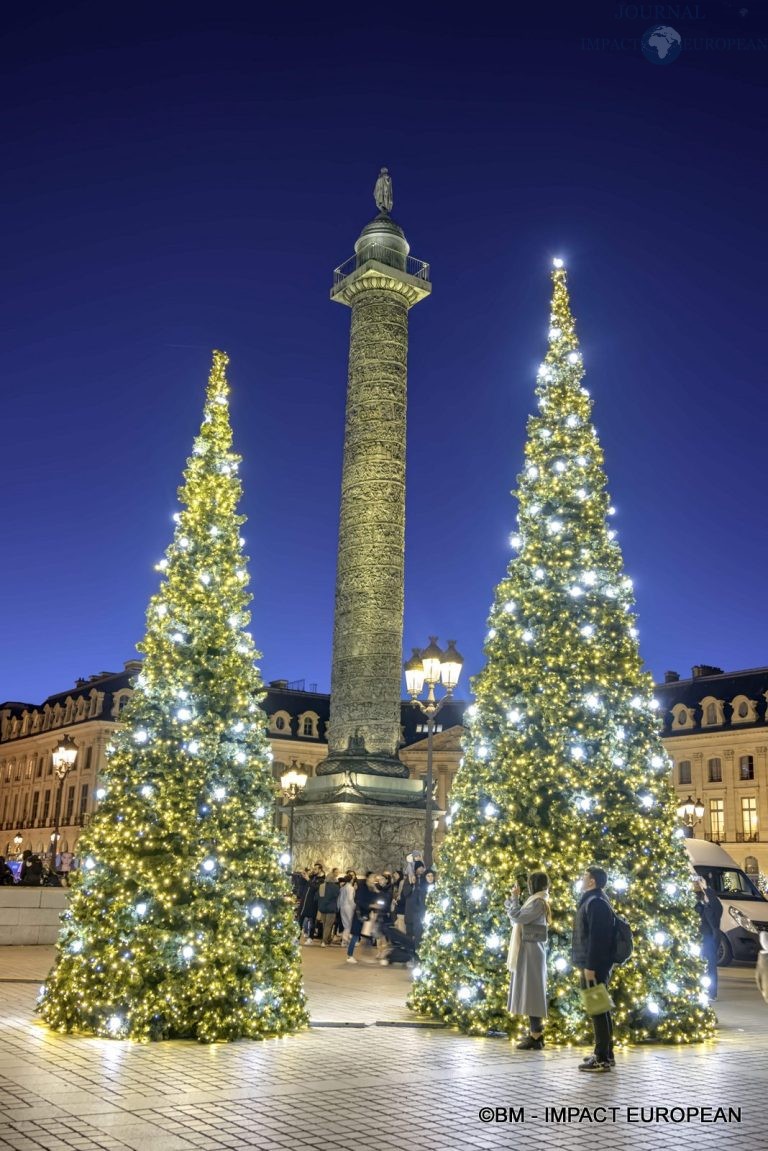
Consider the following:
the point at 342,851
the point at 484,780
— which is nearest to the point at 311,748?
the point at 342,851

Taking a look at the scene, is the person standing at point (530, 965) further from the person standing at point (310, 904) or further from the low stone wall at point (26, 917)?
the person standing at point (310, 904)

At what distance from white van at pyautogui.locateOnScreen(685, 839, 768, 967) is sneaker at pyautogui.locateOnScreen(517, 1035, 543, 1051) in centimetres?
1221

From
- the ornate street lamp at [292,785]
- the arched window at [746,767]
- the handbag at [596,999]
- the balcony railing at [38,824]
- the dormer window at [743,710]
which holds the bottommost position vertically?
the handbag at [596,999]

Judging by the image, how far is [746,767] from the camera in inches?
2464

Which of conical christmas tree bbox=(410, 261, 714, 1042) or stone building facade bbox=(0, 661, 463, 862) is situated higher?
stone building facade bbox=(0, 661, 463, 862)

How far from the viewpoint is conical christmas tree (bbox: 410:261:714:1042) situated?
432 inches

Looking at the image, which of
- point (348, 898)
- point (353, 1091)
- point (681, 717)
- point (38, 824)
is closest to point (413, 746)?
point (681, 717)

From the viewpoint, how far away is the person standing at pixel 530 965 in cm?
1032

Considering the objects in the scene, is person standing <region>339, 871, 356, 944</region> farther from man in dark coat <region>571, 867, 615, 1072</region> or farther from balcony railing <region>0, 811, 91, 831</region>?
balcony railing <region>0, 811, 91, 831</region>

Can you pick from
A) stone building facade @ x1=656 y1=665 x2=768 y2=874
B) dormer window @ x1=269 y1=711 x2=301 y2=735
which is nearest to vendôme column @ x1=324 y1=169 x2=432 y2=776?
stone building facade @ x1=656 y1=665 x2=768 y2=874

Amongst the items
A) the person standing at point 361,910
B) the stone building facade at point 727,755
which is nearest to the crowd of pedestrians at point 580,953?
the person standing at point 361,910

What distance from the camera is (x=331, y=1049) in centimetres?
999

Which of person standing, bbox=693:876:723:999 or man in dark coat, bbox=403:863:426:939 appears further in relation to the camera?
man in dark coat, bbox=403:863:426:939

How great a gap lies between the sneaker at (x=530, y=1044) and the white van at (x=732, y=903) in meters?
12.2
